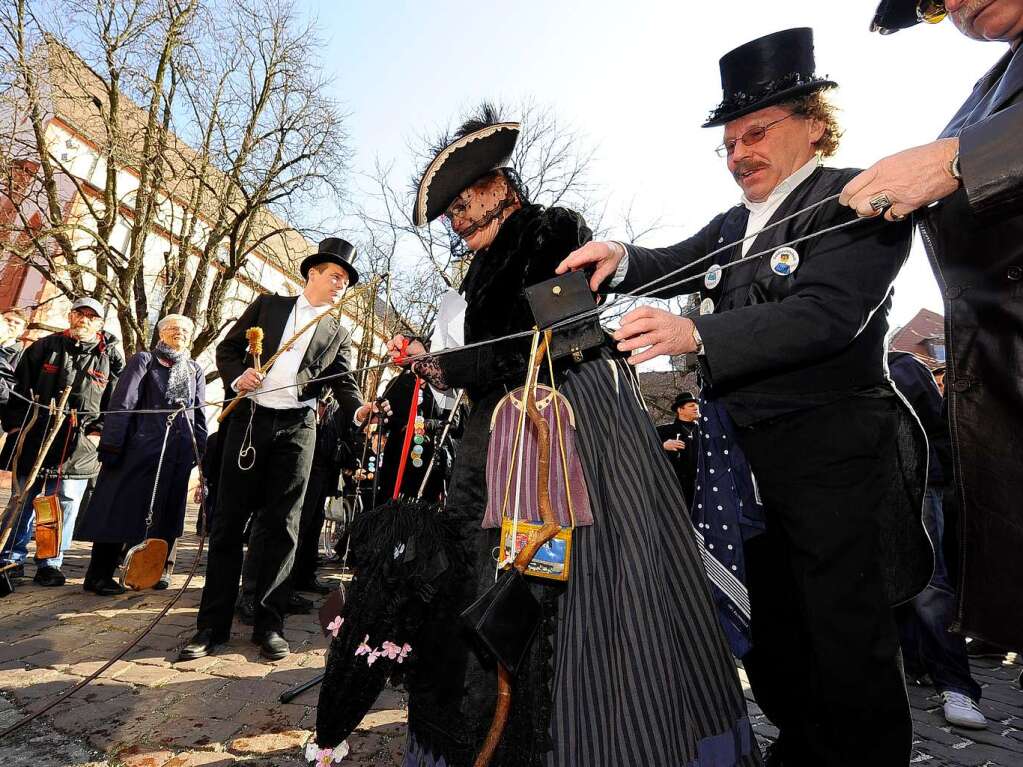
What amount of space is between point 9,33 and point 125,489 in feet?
43.6

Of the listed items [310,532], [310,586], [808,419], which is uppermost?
[808,419]

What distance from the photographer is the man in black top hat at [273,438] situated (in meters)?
3.48

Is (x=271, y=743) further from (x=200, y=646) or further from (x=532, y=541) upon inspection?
(x=532, y=541)

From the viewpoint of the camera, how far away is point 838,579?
157 cm

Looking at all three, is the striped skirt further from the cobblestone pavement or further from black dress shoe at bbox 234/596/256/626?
black dress shoe at bbox 234/596/256/626

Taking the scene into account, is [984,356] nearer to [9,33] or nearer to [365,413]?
[365,413]

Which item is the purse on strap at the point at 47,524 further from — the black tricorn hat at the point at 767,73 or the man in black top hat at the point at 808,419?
the black tricorn hat at the point at 767,73

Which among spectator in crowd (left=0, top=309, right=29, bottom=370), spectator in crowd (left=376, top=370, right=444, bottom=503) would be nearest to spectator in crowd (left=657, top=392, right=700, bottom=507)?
spectator in crowd (left=376, top=370, right=444, bottom=503)

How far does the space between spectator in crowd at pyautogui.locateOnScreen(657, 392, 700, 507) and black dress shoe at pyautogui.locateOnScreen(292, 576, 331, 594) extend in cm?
377

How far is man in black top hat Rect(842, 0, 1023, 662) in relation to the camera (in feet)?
3.95

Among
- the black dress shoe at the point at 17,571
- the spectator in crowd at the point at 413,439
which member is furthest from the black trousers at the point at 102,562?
→ the spectator in crowd at the point at 413,439

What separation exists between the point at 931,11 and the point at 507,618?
215 cm

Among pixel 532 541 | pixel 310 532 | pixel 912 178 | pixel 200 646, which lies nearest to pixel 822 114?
pixel 912 178

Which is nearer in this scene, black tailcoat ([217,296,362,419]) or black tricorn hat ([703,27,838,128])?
black tricorn hat ([703,27,838,128])
